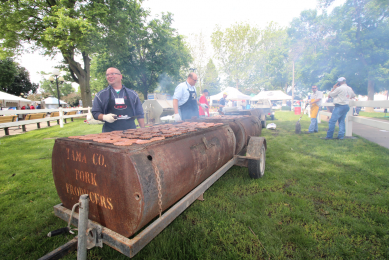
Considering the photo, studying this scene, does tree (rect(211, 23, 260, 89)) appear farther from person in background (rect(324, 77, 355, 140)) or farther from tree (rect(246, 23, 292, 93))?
person in background (rect(324, 77, 355, 140))

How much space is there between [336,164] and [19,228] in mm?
6520

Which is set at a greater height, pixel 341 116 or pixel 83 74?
pixel 83 74

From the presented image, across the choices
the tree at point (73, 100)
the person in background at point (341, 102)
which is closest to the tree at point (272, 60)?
the person in background at point (341, 102)

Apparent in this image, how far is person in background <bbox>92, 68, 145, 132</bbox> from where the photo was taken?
3.41m

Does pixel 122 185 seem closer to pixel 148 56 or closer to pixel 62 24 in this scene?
pixel 62 24

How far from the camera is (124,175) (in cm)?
148

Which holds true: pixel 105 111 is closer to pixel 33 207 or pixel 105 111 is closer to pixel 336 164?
pixel 33 207

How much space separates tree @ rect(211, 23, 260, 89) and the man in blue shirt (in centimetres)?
4058

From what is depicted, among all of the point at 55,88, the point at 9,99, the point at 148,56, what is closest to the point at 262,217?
the point at 148,56

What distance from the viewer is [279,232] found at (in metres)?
2.40

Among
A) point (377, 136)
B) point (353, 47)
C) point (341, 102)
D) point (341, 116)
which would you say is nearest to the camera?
point (341, 102)

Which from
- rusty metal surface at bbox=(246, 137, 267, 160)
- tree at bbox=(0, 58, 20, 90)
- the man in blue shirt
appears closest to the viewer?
rusty metal surface at bbox=(246, 137, 267, 160)

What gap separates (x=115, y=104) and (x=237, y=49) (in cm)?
4375

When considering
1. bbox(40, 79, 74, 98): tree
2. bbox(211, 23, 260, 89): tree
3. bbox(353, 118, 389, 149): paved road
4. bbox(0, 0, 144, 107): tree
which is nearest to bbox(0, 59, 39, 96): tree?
bbox(0, 0, 144, 107): tree
